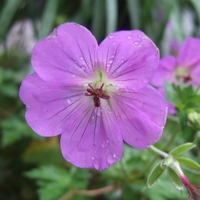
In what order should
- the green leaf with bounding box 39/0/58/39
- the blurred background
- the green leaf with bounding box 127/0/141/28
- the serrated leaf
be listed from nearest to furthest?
Answer: the serrated leaf, the blurred background, the green leaf with bounding box 39/0/58/39, the green leaf with bounding box 127/0/141/28

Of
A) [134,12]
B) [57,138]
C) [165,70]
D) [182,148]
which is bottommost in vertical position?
[57,138]

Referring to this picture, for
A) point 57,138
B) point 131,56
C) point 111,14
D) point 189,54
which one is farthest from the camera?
point 111,14

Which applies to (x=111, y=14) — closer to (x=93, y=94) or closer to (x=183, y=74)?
(x=183, y=74)

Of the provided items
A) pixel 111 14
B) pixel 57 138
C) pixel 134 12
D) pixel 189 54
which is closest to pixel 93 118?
pixel 189 54

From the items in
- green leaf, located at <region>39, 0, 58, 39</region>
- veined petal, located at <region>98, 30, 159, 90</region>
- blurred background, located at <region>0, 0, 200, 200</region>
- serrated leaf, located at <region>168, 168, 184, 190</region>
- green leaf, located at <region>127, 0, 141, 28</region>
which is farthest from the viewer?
green leaf, located at <region>127, 0, 141, 28</region>

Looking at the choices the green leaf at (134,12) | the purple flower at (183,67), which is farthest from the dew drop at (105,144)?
the green leaf at (134,12)

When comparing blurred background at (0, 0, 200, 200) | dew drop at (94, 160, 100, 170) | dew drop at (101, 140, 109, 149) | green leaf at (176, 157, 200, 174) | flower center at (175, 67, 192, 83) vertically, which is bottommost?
blurred background at (0, 0, 200, 200)

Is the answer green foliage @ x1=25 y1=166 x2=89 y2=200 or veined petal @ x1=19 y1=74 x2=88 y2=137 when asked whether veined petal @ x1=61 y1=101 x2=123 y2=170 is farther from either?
green foliage @ x1=25 y1=166 x2=89 y2=200

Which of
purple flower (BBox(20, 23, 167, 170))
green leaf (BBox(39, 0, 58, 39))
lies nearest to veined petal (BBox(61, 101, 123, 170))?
purple flower (BBox(20, 23, 167, 170))

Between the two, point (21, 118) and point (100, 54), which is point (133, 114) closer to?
point (100, 54)
